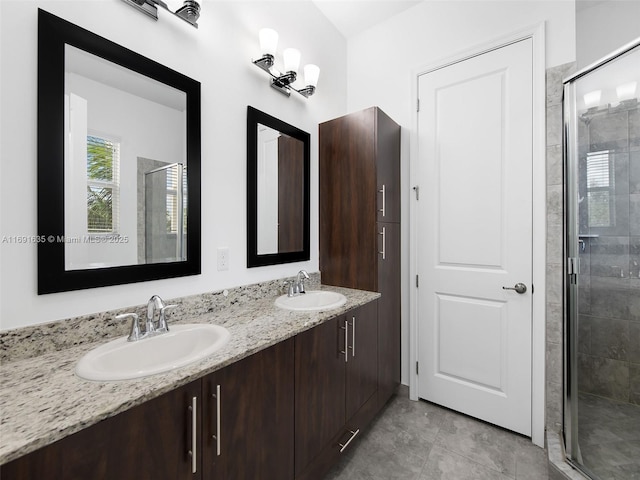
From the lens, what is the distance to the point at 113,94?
1.15 metres

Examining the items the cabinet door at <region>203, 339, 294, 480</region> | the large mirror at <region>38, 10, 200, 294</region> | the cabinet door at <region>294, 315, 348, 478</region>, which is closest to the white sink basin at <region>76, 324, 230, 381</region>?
the cabinet door at <region>203, 339, 294, 480</region>

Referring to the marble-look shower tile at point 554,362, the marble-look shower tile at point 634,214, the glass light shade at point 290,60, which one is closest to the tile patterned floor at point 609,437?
the marble-look shower tile at point 554,362

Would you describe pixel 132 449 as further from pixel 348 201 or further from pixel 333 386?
pixel 348 201

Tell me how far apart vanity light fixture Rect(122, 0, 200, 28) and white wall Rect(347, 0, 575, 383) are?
1513 millimetres

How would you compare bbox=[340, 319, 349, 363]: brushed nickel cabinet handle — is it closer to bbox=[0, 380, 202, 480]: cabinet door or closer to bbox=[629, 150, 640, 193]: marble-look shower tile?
bbox=[0, 380, 202, 480]: cabinet door

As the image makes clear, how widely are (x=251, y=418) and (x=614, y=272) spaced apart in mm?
1874

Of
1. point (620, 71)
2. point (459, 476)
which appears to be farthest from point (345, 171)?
point (459, 476)

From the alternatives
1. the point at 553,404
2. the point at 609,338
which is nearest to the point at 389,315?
the point at 553,404

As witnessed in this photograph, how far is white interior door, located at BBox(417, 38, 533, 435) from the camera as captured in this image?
1.80m

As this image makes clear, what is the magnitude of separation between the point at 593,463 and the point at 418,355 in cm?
102

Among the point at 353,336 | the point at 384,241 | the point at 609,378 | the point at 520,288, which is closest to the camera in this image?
the point at 609,378

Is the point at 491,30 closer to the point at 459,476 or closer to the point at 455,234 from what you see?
the point at 455,234

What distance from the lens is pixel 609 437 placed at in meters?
1.42

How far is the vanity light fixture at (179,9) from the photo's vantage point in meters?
1.20
